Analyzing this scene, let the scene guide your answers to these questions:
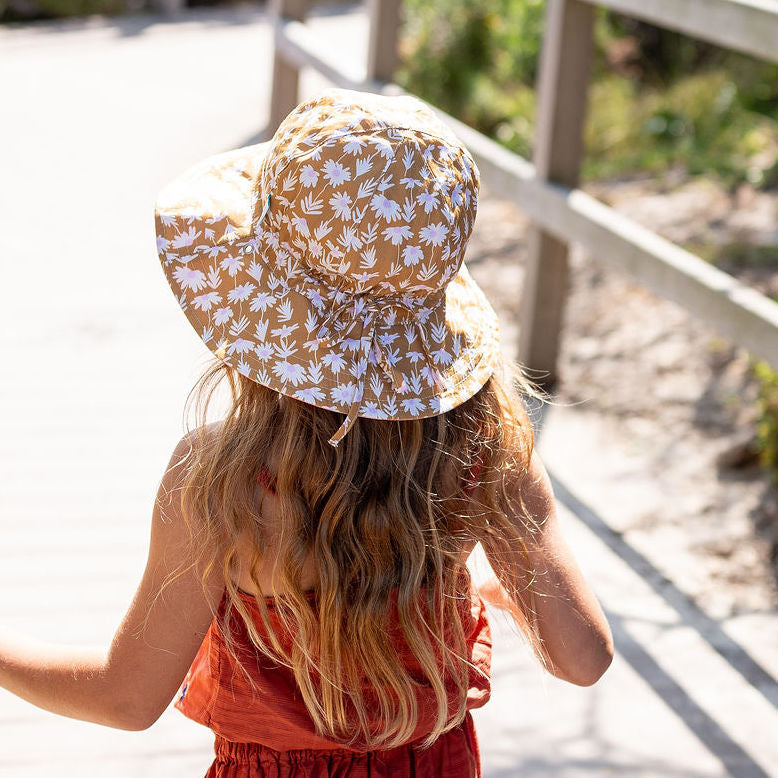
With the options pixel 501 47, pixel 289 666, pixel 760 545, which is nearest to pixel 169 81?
pixel 501 47

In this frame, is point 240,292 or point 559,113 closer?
point 240,292

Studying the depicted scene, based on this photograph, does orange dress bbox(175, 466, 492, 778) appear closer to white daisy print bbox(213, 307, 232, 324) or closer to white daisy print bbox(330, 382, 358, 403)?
white daisy print bbox(330, 382, 358, 403)

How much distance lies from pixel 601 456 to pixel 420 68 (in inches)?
207

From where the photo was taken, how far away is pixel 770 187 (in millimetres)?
5684

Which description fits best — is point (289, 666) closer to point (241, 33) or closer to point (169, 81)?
point (169, 81)

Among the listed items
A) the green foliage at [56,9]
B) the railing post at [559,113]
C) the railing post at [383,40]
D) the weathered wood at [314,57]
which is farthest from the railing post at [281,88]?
the green foliage at [56,9]

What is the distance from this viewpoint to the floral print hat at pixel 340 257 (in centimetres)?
113

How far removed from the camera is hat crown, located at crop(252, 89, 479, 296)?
112cm

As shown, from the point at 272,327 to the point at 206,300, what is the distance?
3.1 inches

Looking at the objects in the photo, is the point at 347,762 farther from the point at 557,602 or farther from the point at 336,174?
the point at 336,174

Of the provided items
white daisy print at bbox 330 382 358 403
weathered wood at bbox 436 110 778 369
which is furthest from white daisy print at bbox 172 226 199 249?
weathered wood at bbox 436 110 778 369

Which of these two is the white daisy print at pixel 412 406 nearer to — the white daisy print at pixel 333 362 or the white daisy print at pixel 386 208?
the white daisy print at pixel 333 362

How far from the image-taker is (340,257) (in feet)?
3.72

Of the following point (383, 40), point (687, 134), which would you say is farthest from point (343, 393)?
point (687, 134)
